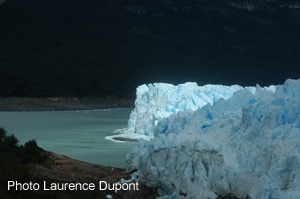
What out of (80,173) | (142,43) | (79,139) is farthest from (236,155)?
(142,43)

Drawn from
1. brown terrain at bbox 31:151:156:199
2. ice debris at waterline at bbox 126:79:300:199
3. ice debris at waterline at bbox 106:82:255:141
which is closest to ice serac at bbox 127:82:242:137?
ice debris at waterline at bbox 106:82:255:141

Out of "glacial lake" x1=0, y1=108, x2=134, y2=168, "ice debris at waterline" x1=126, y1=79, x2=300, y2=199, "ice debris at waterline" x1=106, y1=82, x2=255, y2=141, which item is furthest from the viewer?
"ice debris at waterline" x1=106, y1=82, x2=255, y2=141

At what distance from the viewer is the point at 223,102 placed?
1291cm

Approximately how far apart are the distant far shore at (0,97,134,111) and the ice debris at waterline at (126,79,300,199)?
107 feet

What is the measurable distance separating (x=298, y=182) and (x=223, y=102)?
4.17 metres

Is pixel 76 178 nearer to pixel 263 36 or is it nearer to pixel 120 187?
pixel 120 187

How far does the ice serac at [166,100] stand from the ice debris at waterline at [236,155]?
1106cm

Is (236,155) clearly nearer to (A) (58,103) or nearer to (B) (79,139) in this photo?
(B) (79,139)

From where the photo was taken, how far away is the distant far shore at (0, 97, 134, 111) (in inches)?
1725

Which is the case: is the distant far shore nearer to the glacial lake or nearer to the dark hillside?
the dark hillside

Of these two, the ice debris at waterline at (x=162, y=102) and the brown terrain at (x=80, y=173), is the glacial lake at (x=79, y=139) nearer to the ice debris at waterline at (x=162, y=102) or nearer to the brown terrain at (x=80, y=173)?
the ice debris at waterline at (x=162, y=102)

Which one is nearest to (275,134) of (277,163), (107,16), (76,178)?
(277,163)

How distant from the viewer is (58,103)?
156 ft

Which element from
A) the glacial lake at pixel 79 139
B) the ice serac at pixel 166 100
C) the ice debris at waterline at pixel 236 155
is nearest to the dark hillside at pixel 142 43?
the glacial lake at pixel 79 139
